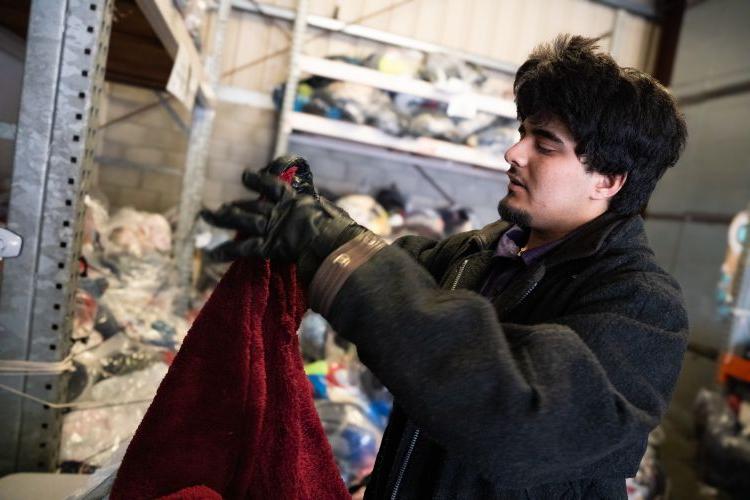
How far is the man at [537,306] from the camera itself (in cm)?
68

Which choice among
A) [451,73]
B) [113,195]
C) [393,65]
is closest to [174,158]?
[113,195]

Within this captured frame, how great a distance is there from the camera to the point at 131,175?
13.7 ft

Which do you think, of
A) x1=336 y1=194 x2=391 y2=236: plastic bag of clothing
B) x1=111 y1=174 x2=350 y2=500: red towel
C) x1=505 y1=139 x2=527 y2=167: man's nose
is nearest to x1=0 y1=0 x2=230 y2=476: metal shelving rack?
x1=111 y1=174 x2=350 y2=500: red towel

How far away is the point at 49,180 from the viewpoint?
1130 mm

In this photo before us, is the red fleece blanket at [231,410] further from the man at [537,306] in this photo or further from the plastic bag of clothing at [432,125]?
the plastic bag of clothing at [432,125]

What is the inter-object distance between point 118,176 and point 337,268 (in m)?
3.96


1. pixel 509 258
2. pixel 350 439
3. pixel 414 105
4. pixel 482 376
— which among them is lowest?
pixel 350 439

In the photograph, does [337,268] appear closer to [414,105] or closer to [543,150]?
[543,150]

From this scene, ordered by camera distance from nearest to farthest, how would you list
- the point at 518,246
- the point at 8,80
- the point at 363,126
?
the point at 518,246, the point at 8,80, the point at 363,126

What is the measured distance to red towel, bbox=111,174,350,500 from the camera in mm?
836

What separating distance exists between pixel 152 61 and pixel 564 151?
224 cm

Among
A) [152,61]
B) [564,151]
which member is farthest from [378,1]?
[564,151]

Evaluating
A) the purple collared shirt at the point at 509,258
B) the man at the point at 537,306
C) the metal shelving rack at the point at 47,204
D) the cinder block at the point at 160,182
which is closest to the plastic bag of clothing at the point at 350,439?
the man at the point at 537,306

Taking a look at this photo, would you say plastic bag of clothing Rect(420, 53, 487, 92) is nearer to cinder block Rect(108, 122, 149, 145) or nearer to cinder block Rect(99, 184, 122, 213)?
cinder block Rect(108, 122, 149, 145)
